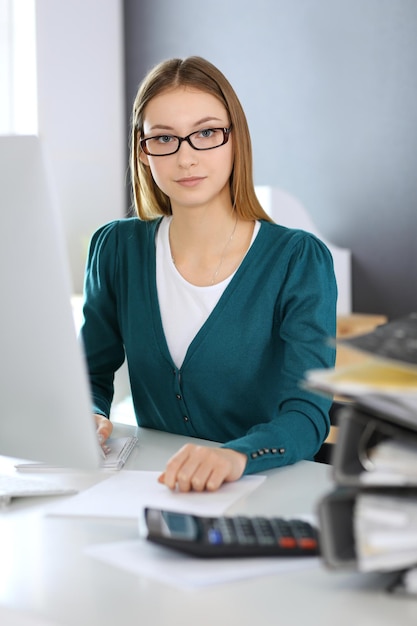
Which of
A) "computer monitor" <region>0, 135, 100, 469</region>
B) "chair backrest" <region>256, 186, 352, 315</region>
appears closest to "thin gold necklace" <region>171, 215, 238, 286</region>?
"computer monitor" <region>0, 135, 100, 469</region>

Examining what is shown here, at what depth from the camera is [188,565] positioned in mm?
929

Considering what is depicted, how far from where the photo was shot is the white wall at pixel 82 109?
424 cm

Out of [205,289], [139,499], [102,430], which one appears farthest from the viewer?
[205,289]

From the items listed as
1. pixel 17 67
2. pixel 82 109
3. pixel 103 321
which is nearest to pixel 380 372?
pixel 103 321

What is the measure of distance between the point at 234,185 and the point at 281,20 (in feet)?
8.80

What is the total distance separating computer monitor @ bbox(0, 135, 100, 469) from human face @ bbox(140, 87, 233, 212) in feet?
1.99

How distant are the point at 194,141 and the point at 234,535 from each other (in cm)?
88

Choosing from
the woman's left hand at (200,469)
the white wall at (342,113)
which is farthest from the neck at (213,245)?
the white wall at (342,113)

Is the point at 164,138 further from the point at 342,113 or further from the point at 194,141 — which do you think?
the point at 342,113

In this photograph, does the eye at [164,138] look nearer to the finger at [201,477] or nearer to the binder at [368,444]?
the finger at [201,477]

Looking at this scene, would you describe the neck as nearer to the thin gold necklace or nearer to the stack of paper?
the thin gold necklace

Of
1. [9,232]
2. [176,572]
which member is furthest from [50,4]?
[176,572]

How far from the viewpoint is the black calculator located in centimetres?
92

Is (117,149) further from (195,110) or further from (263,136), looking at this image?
(195,110)
